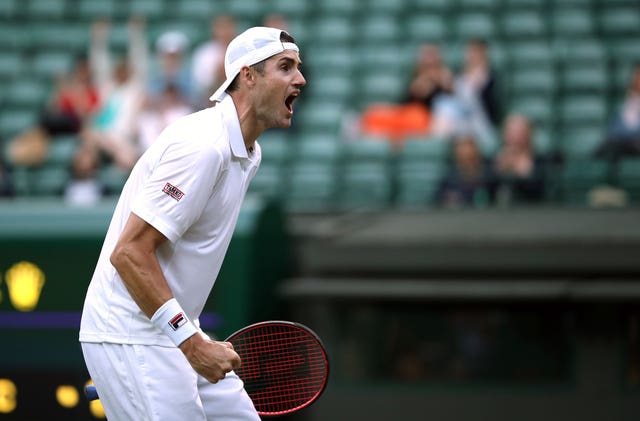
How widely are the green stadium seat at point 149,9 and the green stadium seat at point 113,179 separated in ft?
11.6

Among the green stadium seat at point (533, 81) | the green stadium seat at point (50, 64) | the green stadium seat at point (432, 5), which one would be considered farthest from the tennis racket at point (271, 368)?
the green stadium seat at point (50, 64)

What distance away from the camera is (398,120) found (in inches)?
393

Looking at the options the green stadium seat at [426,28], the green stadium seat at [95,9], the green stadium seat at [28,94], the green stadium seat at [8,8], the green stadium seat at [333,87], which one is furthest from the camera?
the green stadium seat at [8,8]

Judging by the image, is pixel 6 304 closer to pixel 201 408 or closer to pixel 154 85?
pixel 154 85

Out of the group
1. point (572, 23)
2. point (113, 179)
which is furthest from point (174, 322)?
point (572, 23)

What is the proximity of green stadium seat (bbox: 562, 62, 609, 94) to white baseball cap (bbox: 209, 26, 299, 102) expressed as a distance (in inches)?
270

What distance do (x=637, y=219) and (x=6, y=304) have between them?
168 inches

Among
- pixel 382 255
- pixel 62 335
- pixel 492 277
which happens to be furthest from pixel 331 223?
pixel 62 335

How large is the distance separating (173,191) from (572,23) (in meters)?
8.28

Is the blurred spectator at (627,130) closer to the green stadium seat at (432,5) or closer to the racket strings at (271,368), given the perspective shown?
the green stadium seat at (432,5)

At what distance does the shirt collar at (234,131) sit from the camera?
3846 millimetres

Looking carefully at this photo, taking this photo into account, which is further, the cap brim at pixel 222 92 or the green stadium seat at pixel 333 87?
the green stadium seat at pixel 333 87

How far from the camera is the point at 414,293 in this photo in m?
7.85

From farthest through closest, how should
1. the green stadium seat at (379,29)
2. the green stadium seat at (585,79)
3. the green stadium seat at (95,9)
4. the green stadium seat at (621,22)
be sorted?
the green stadium seat at (95,9)
the green stadium seat at (379,29)
the green stadium seat at (621,22)
the green stadium seat at (585,79)
